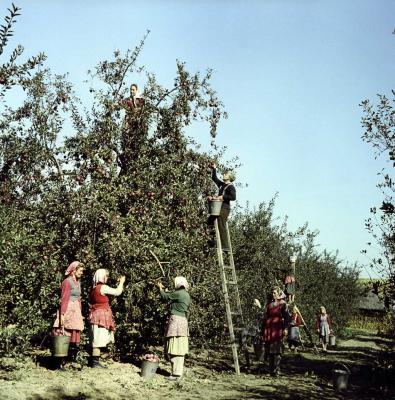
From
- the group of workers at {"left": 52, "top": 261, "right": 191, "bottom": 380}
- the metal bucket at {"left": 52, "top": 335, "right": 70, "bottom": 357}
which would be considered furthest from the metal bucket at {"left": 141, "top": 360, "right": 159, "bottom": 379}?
the metal bucket at {"left": 52, "top": 335, "right": 70, "bottom": 357}

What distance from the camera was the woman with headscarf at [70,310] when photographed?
8.40 m

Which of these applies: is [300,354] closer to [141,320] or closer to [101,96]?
[141,320]

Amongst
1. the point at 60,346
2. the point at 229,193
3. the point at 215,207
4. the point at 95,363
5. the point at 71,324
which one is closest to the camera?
the point at 60,346

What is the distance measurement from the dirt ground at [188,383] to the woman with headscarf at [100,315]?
0.48m

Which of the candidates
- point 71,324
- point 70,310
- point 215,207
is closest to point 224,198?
point 215,207

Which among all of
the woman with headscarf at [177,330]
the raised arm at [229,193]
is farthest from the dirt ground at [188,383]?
the raised arm at [229,193]

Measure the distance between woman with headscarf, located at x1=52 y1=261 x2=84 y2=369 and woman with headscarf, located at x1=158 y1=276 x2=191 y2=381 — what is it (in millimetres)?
1652

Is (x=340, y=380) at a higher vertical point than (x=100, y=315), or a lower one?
lower

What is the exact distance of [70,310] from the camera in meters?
8.54

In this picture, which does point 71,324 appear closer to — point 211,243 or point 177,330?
point 177,330

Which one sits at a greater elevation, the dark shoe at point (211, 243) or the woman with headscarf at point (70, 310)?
the dark shoe at point (211, 243)

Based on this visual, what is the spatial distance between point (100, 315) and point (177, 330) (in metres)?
1.55

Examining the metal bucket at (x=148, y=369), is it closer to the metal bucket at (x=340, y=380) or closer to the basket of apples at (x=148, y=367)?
the basket of apples at (x=148, y=367)

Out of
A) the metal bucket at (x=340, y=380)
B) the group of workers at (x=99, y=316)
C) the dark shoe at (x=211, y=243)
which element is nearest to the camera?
the group of workers at (x=99, y=316)
